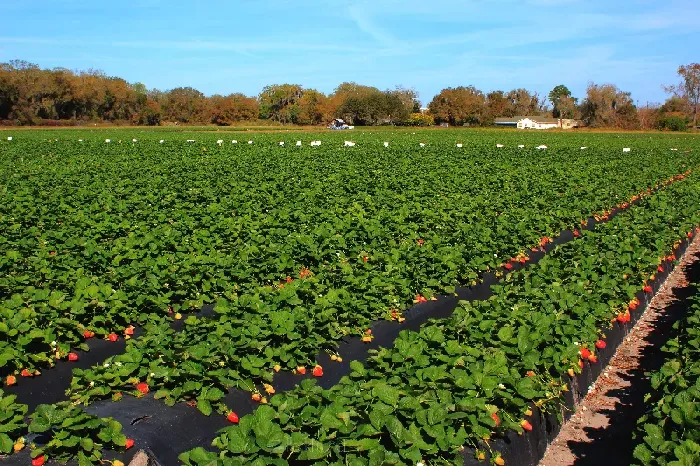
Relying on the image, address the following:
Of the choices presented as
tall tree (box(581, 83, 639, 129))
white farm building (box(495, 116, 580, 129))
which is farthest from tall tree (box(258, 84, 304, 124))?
tall tree (box(581, 83, 639, 129))

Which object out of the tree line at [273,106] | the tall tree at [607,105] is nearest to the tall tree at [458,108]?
the tree line at [273,106]

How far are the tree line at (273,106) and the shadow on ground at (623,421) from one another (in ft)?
264

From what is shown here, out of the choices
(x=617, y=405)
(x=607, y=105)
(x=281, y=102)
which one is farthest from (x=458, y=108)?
(x=617, y=405)

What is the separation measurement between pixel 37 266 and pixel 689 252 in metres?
11.9

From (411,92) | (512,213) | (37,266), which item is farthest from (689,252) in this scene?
(411,92)

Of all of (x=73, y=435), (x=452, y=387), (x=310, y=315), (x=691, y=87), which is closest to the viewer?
(x=73, y=435)

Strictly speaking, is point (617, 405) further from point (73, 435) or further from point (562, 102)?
point (562, 102)

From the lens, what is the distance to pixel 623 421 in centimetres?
557

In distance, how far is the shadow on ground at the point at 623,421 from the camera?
4953mm

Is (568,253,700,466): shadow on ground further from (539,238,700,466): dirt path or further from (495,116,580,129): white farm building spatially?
(495,116,580,129): white farm building

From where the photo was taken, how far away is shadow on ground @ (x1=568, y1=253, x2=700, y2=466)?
4953mm

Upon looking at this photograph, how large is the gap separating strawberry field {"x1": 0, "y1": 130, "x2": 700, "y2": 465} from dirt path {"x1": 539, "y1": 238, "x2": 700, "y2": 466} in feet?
1.23

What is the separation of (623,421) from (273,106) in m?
113

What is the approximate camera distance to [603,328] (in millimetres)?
6844
